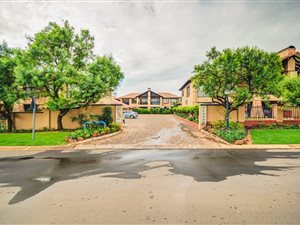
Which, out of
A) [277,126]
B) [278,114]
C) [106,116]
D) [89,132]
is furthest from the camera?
[278,114]

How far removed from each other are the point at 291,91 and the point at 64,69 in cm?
1865

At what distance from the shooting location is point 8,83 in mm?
14797

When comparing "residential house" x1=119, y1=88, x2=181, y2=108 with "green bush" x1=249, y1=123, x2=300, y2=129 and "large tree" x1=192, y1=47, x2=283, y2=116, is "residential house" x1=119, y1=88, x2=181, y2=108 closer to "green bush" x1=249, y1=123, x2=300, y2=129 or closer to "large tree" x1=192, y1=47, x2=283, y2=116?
"green bush" x1=249, y1=123, x2=300, y2=129

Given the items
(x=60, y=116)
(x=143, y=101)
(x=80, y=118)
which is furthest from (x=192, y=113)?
(x=143, y=101)

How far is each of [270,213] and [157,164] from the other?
4129 millimetres

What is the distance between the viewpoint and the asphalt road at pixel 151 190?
3.51 m

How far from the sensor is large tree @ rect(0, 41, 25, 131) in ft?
46.3

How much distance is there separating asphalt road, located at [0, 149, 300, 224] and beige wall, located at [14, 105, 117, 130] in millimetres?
9027

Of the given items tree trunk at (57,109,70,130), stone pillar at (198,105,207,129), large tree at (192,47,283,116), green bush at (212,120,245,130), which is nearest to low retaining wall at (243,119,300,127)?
green bush at (212,120,245,130)

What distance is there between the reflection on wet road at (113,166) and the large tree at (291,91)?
8447mm

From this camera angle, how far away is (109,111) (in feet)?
53.1

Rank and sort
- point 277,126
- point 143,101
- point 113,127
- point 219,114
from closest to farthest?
point 113,127 → point 277,126 → point 219,114 → point 143,101

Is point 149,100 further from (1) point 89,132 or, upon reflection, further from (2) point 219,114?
(1) point 89,132

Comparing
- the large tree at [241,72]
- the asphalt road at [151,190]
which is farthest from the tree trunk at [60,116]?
the large tree at [241,72]
